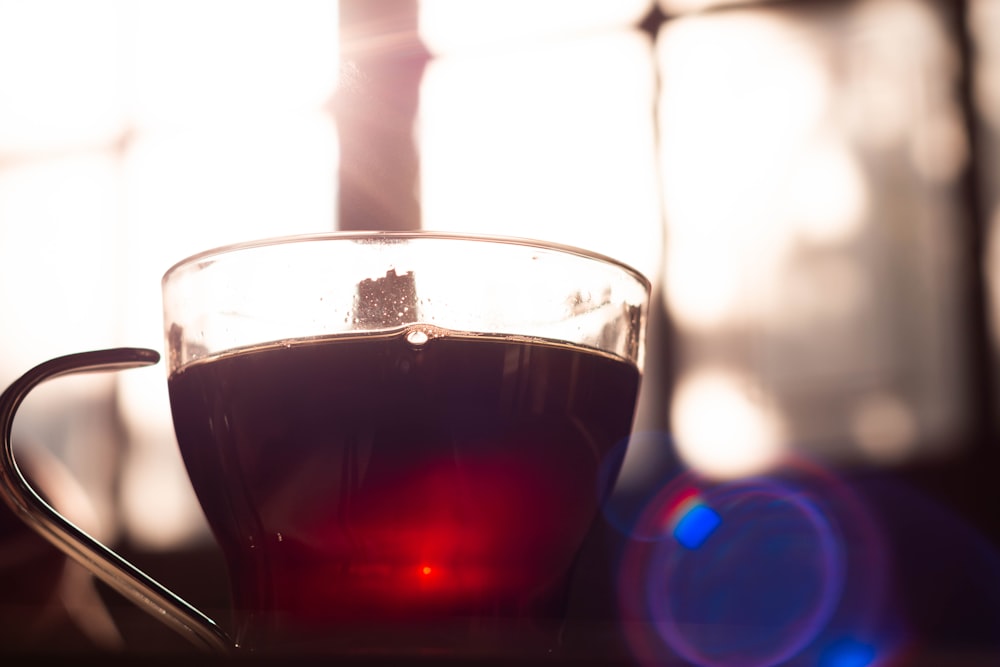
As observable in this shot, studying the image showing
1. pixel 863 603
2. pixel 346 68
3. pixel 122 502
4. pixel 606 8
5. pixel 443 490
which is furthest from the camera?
pixel 122 502

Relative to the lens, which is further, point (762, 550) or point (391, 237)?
point (762, 550)

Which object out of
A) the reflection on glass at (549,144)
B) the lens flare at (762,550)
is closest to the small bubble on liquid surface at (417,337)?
the reflection on glass at (549,144)

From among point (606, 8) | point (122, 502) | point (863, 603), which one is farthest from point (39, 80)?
point (863, 603)

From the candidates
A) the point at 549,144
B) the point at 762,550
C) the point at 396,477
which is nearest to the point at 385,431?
the point at 396,477

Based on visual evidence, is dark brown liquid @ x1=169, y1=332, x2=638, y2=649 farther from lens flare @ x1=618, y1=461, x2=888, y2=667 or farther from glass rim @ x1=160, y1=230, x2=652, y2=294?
lens flare @ x1=618, y1=461, x2=888, y2=667

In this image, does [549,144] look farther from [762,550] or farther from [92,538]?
[92,538]

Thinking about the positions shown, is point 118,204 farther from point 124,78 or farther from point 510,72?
point 510,72
